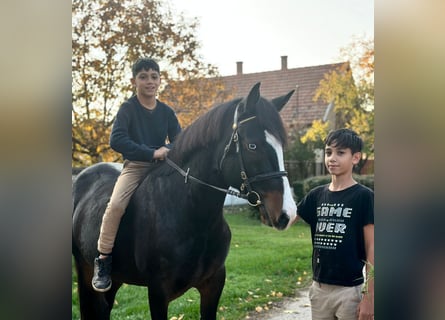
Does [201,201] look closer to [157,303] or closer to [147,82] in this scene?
[157,303]

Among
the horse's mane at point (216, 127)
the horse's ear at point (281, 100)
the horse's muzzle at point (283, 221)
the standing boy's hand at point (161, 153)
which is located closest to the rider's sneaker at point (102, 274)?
the standing boy's hand at point (161, 153)

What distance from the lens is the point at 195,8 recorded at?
328 cm

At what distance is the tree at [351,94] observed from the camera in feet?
9.66

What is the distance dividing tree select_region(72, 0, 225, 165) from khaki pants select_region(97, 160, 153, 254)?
0.71 feet

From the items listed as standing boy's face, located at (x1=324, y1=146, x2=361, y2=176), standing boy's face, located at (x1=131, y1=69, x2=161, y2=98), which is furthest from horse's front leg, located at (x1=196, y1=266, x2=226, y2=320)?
standing boy's face, located at (x1=131, y1=69, x2=161, y2=98)

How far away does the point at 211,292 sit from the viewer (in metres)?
3.06

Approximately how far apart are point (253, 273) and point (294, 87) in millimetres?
1223

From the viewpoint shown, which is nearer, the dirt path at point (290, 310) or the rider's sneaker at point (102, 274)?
the dirt path at point (290, 310)

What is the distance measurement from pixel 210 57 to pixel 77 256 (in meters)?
1.67

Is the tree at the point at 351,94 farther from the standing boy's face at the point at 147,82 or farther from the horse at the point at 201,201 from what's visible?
the standing boy's face at the point at 147,82
